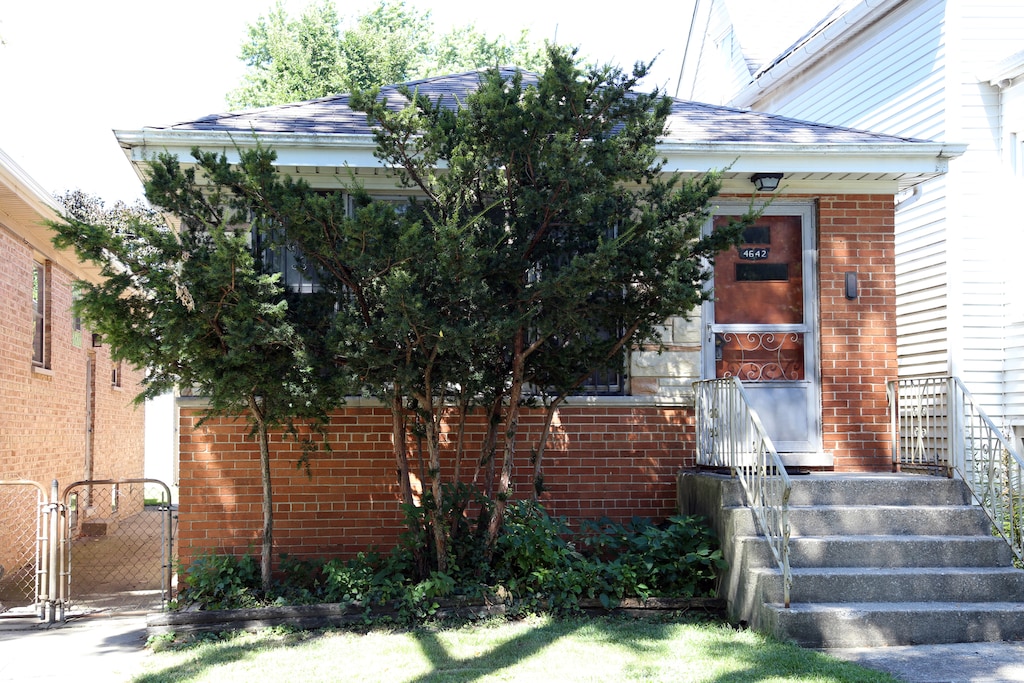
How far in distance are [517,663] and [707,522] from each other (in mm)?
2314

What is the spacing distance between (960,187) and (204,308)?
8.54 meters

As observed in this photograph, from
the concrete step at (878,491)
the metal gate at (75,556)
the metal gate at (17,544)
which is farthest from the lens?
the metal gate at (17,544)

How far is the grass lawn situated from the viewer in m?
5.62

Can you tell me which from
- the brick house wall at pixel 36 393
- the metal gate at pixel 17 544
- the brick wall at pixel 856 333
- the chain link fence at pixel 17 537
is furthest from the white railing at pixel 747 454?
the brick house wall at pixel 36 393

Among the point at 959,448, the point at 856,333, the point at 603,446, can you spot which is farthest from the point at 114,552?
the point at 959,448

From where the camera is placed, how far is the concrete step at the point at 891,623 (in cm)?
621

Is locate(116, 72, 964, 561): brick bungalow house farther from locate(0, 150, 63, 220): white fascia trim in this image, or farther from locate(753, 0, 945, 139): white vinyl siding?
locate(753, 0, 945, 139): white vinyl siding

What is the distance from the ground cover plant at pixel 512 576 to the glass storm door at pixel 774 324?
1.67 metres

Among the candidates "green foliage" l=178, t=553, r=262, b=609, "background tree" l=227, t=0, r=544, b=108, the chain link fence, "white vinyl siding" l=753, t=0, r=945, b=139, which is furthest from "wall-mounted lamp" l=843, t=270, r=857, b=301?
"background tree" l=227, t=0, r=544, b=108

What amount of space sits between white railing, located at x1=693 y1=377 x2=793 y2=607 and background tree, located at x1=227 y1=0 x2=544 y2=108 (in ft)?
80.8

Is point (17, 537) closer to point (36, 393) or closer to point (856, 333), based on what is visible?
point (36, 393)

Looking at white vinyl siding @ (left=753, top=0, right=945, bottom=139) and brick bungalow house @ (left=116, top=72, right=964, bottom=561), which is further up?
white vinyl siding @ (left=753, top=0, right=945, bottom=139)

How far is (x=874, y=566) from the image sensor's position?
6816 millimetres

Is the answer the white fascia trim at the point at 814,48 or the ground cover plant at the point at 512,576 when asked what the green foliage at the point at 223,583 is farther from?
the white fascia trim at the point at 814,48
